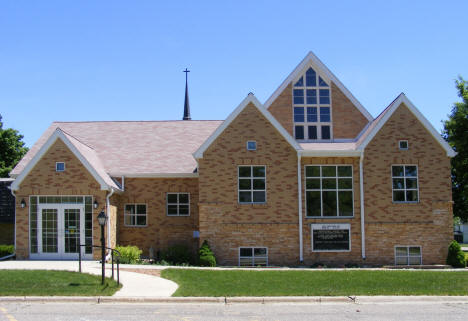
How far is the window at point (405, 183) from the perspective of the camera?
76.4 ft

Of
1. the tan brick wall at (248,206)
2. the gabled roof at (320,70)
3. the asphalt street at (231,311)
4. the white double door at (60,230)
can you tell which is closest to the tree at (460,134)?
the gabled roof at (320,70)

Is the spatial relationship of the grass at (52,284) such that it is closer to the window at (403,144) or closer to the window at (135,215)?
the window at (135,215)

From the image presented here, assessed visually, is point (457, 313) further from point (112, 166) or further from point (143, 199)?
point (112, 166)

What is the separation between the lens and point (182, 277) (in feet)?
55.5

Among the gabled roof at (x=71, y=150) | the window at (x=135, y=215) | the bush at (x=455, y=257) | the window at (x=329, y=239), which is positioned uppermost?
the gabled roof at (x=71, y=150)

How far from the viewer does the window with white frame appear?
2612 cm

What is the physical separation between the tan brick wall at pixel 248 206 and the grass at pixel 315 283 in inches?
174

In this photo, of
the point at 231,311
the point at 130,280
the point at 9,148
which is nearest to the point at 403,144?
the point at 130,280

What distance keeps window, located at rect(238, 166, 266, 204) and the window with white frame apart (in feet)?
13.3

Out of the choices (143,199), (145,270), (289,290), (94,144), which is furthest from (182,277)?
(94,144)

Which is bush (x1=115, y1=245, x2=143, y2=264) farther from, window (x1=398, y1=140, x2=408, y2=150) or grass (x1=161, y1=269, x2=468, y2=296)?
window (x1=398, y1=140, x2=408, y2=150)

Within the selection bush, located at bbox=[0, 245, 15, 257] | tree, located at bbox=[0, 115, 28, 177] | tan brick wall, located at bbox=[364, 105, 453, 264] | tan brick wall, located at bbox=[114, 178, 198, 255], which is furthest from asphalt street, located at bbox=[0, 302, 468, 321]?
tree, located at bbox=[0, 115, 28, 177]

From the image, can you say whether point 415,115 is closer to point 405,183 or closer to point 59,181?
point 405,183

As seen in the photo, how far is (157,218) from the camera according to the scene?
82.1 feet
